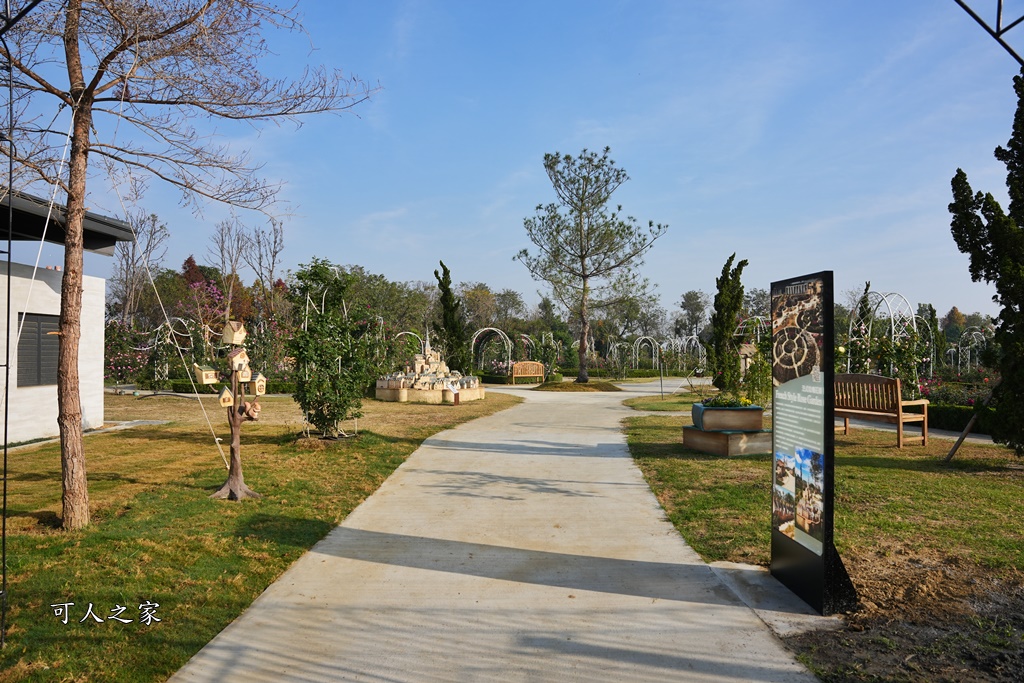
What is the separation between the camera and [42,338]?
432 inches

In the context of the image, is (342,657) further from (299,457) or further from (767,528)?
(299,457)

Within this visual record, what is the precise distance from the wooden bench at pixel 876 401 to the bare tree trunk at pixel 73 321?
32.7 feet

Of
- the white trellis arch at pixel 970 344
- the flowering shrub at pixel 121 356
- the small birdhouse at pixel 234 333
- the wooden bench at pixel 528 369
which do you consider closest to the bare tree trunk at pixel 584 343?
the wooden bench at pixel 528 369

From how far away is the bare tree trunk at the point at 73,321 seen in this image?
5.21 metres

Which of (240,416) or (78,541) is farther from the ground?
(240,416)

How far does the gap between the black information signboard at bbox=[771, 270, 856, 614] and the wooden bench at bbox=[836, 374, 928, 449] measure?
6.33 meters

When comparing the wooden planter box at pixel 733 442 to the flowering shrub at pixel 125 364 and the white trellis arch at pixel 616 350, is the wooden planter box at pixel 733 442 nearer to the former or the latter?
the flowering shrub at pixel 125 364

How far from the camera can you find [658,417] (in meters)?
14.4

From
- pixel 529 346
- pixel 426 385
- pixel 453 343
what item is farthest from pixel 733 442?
pixel 529 346

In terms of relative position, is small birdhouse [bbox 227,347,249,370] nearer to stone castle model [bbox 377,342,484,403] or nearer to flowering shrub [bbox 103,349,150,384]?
stone castle model [bbox 377,342,484,403]

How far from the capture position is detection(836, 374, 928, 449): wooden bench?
9414mm

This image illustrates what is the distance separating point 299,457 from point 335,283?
3.16 metres

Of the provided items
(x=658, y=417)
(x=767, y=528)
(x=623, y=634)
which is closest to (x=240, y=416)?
(x=623, y=634)

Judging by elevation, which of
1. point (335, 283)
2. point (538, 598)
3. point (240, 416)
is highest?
point (335, 283)
